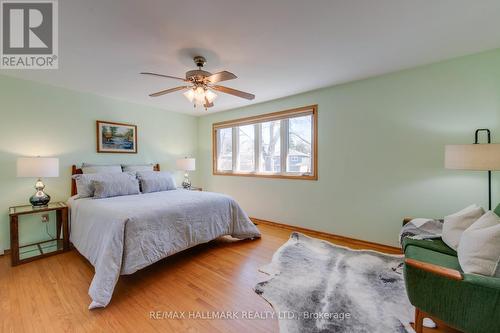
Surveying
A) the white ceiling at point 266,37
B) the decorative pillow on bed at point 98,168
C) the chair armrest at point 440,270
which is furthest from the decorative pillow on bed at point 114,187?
the chair armrest at point 440,270

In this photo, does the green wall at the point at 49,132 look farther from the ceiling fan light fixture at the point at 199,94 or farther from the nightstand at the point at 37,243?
the ceiling fan light fixture at the point at 199,94

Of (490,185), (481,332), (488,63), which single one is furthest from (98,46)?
(490,185)

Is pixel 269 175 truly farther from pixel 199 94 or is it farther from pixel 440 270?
pixel 440 270

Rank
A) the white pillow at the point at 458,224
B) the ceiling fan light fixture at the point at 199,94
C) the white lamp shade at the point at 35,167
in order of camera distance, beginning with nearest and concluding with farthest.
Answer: the white pillow at the point at 458,224, the ceiling fan light fixture at the point at 199,94, the white lamp shade at the point at 35,167

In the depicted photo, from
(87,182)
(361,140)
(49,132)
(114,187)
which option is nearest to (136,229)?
(114,187)

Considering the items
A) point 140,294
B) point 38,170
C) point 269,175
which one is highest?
point 38,170

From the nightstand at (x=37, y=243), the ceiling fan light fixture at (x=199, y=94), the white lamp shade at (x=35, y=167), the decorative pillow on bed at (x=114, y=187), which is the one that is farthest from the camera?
the decorative pillow on bed at (x=114, y=187)

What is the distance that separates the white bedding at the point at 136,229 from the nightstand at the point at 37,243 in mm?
146

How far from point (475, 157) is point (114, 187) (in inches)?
158

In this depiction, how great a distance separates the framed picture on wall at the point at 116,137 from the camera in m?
3.57

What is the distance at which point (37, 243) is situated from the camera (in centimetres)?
291

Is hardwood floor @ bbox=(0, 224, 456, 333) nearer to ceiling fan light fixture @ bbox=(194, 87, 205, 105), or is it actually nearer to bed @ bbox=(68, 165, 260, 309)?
bed @ bbox=(68, 165, 260, 309)

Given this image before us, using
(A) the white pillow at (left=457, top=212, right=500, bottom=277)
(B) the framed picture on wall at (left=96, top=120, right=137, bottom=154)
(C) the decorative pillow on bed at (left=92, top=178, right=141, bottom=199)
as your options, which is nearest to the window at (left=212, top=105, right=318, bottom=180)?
(B) the framed picture on wall at (left=96, top=120, right=137, bottom=154)

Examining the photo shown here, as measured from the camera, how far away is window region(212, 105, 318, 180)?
141 inches
